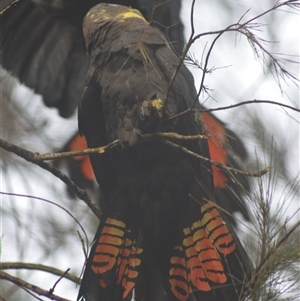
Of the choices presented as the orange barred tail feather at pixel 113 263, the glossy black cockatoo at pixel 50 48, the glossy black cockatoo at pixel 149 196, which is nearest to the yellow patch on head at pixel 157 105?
the glossy black cockatoo at pixel 149 196

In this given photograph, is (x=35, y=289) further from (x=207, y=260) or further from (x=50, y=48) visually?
(x=50, y=48)

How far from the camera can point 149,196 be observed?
2.56 meters

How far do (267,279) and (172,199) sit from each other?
2.71 feet

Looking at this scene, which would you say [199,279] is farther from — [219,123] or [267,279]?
[219,123]

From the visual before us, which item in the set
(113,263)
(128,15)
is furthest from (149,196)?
(128,15)

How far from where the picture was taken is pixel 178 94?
248 cm

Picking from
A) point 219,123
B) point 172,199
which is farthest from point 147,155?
point 219,123

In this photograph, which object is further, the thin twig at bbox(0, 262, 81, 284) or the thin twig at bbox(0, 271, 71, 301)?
the thin twig at bbox(0, 262, 81, 284)

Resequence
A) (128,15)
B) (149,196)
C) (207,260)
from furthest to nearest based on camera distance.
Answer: (128,15) < (149,196) < (207,260)

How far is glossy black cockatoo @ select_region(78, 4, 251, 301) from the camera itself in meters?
2.42

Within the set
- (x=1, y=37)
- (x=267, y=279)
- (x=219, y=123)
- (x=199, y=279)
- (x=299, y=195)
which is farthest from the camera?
(x=1, y=37)

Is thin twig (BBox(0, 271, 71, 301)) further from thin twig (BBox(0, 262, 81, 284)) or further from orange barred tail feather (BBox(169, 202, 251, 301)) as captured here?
orange barred tail feather (BBox(169, 202, 251, 301))

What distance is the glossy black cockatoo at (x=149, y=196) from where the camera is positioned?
2.42 m

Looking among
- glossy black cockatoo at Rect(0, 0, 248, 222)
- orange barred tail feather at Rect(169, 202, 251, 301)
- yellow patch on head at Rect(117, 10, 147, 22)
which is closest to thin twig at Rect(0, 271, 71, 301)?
orange barred tail feather at Rect(169, 202, 251, 301)
